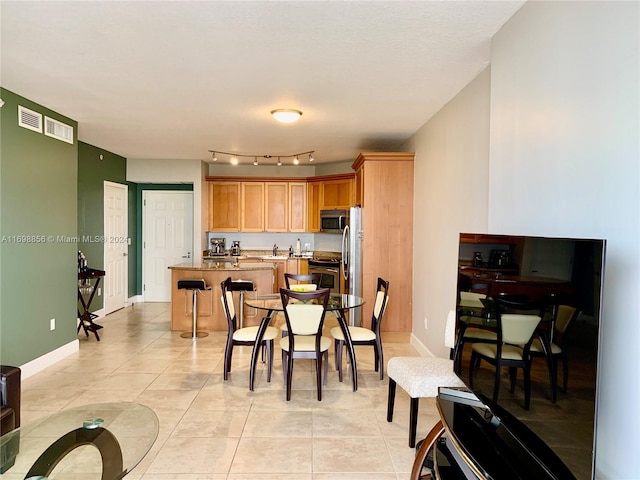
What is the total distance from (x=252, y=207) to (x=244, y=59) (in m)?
4.85

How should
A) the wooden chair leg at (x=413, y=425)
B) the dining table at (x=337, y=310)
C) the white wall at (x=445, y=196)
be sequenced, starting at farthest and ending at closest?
the dining table at (x=337, y=310) < the white wall at (x=445, y=196) < the wooden chair leg at (x=413, y=425)

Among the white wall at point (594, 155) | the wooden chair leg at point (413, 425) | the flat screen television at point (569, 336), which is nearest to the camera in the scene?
the flat screen television at point (569, 336)

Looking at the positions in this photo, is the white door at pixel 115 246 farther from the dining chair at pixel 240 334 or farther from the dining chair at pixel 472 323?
the dining chair at pixel 472 323

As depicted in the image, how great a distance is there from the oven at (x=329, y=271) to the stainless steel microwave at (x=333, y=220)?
0.56 metres

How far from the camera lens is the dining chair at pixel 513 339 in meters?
1.45

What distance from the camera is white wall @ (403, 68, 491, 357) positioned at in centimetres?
306

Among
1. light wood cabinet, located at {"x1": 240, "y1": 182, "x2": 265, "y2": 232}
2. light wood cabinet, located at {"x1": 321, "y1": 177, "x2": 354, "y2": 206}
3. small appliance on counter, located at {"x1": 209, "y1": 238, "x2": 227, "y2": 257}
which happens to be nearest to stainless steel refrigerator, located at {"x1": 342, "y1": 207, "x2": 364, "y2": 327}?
light wood cabinet, located at {"x1": 321, "y1": 177, "x2": 354, "y2": 206}

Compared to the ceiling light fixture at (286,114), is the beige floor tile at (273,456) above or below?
below

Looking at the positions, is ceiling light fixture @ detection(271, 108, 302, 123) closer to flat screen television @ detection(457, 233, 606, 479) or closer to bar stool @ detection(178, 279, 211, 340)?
bar stool @ detection(178, 279, 211, 340)

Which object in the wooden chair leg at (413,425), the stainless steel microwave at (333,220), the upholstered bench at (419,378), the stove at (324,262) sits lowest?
the wooden chair leg at (413,425)

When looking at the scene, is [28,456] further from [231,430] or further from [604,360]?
[604,360]

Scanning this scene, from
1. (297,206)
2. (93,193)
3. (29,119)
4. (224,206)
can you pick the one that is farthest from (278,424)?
(224,206)

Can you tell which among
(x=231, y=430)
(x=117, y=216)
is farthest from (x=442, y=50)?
(x=117, y=216)

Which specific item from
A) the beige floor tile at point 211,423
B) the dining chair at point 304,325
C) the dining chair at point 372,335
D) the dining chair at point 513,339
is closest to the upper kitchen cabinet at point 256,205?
the dining chair at point 372,335
